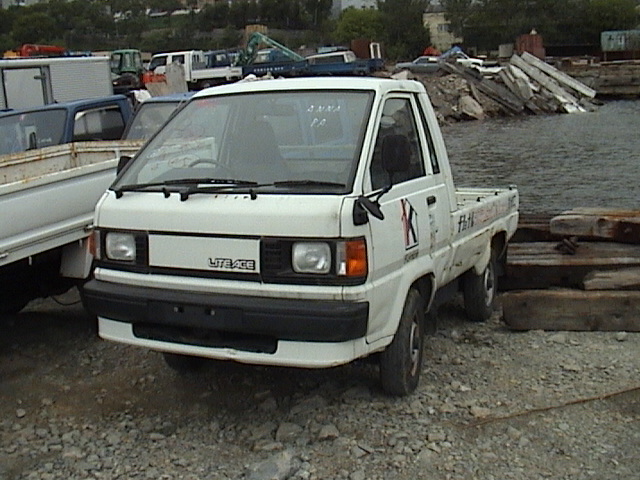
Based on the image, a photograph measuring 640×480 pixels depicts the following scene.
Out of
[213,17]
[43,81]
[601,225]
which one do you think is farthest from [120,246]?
[213,17]

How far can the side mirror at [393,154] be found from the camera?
15.6 ft

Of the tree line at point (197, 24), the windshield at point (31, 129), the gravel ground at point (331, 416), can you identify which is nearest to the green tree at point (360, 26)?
the tree line at point (197, 24)

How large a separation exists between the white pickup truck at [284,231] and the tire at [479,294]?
3.53 ft

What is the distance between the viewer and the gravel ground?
14.3ft

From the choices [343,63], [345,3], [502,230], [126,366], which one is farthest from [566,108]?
[345,3]

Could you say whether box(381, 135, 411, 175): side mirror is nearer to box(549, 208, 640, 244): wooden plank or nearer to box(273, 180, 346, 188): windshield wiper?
box(273, 180, 346, 188): windshield wiper

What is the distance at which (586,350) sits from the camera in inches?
237

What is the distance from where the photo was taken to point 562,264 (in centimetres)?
725

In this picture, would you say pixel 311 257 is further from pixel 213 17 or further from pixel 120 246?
pixel 213 17

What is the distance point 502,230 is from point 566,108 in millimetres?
31666

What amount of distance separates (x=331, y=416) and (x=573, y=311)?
2475 millimetres

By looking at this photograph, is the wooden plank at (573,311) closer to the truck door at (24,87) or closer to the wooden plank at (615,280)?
the wooden plank at (615,280)

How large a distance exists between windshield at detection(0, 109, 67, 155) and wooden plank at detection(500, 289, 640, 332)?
19.2 ft

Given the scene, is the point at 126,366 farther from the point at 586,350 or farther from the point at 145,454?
the point at 586,350
